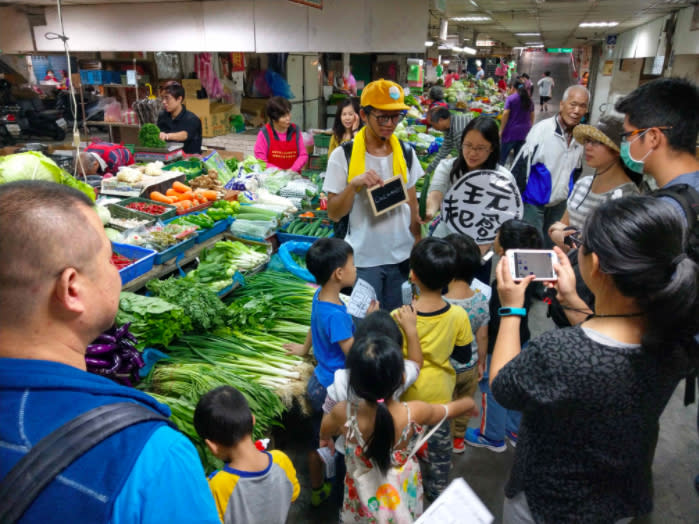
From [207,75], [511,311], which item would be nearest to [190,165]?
[207,75]

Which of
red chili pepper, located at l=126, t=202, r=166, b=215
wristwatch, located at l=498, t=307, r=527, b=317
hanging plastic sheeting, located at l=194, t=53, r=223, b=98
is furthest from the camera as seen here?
hanging plastic sheeting, located at l=194, t=53, r=223, b=98

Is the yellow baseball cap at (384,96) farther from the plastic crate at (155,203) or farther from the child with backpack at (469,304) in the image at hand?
the plastic crate at (155,203)

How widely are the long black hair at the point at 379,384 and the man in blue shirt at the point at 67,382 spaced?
3.06ft

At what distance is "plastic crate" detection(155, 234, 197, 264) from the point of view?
3361mm

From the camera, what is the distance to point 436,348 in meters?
2.31

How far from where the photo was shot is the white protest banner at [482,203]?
316cm

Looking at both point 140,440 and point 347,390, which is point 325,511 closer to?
point 347,390

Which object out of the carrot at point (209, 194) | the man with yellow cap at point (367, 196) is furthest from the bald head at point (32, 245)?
the carrot at point (209, 194)

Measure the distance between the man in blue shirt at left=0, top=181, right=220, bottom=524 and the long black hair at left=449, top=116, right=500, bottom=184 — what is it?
268cm

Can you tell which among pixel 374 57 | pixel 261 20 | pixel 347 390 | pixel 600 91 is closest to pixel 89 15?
pixel 261 20

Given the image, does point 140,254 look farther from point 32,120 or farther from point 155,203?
point 32,120

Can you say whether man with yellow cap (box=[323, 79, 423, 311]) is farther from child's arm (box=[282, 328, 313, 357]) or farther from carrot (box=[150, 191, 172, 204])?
carrot (box=[150, 191, 172, 204])

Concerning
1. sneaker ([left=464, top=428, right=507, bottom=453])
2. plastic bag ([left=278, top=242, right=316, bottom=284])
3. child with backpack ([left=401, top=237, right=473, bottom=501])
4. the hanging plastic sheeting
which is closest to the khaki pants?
child with backpack ([left=401, top=237, right=473, bottom=501])

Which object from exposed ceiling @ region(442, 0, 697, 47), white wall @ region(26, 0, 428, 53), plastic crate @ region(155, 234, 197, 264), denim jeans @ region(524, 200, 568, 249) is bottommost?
plastic crate @ region(155, 234, 197, 264)
